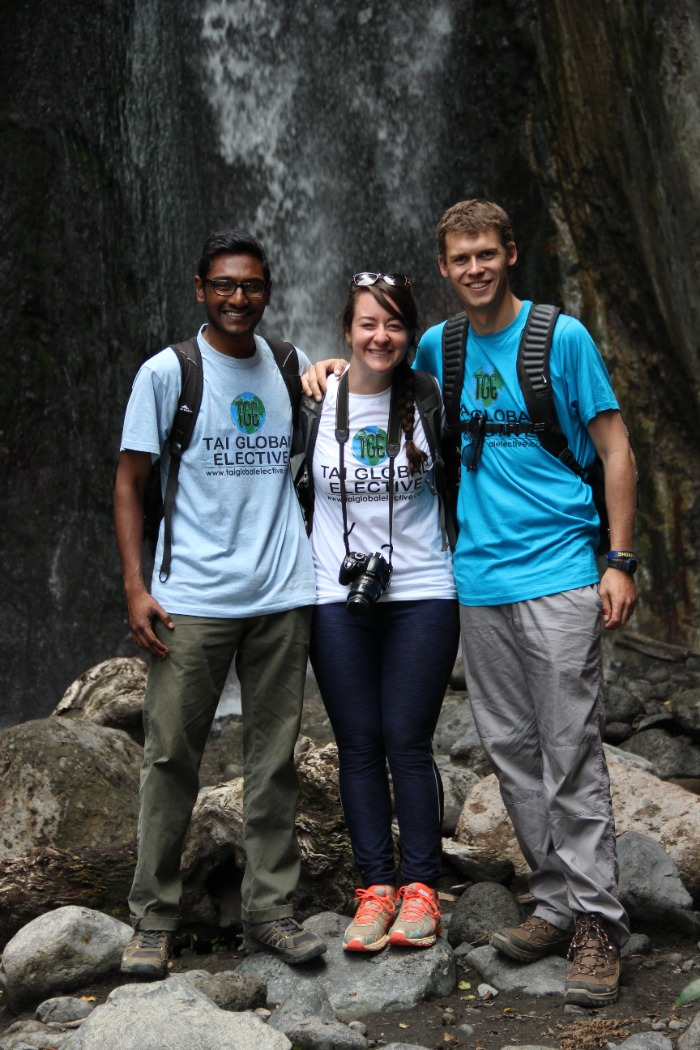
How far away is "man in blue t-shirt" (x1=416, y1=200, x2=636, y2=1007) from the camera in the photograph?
370 centimetres

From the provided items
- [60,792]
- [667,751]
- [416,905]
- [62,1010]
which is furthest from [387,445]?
[667,751]

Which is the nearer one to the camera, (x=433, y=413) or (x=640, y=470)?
(x=433, y=413)

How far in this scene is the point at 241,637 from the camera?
3.98 meters

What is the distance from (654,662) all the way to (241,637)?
6.03 metres

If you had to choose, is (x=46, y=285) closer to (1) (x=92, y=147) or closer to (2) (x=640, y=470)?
(1) (x=92, y=147)

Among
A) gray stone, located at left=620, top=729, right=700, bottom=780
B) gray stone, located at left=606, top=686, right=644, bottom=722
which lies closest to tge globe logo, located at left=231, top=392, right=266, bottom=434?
gray stone, located at left=620, top=729, right=700, bottom=780

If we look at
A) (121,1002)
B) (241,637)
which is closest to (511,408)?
(241,637)

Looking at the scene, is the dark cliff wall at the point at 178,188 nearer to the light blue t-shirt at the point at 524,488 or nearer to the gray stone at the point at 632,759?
the gray stone at the point at 632,759

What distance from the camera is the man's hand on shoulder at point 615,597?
3703 mm

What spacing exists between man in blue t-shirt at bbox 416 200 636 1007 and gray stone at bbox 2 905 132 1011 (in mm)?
1309

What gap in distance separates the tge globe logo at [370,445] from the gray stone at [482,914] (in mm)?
1663

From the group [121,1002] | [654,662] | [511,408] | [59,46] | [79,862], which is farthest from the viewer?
[59,46]

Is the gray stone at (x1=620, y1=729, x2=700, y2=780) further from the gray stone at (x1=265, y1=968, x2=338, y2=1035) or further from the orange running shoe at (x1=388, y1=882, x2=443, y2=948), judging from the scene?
the gray stone at (x1=265, y1=968, x2=338, y2=1035)

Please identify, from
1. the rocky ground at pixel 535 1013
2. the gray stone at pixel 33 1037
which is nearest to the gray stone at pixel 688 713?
the rocky ground at pixel 535 1013
